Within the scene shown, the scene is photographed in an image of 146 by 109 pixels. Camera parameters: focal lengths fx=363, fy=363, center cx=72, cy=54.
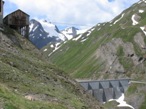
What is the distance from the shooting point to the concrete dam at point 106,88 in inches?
5659

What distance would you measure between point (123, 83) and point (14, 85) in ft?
434

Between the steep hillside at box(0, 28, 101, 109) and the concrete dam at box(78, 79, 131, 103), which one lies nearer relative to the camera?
the steep hillside at box(0, 28, 101, 109)

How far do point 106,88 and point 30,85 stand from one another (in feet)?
389

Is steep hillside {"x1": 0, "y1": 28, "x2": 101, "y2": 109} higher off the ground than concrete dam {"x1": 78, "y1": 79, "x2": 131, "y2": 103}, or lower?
lower

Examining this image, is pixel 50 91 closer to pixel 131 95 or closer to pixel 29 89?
pixel 29 89

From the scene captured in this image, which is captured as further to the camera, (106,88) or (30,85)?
(106,88)

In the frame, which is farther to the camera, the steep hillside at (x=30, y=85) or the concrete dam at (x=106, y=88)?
the concrete dam at (x=106, y=88)

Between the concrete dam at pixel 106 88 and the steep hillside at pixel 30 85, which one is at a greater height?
the concrete dam at pixel 106 88

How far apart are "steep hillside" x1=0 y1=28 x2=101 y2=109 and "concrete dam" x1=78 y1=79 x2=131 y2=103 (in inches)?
3645

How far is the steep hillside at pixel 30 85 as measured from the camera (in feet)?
89.2

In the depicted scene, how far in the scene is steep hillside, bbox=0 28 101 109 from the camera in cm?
2719

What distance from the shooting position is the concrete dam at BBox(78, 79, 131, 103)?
143750 millimetres

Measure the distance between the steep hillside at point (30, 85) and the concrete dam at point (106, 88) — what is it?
304ft

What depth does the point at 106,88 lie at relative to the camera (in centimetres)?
15125
